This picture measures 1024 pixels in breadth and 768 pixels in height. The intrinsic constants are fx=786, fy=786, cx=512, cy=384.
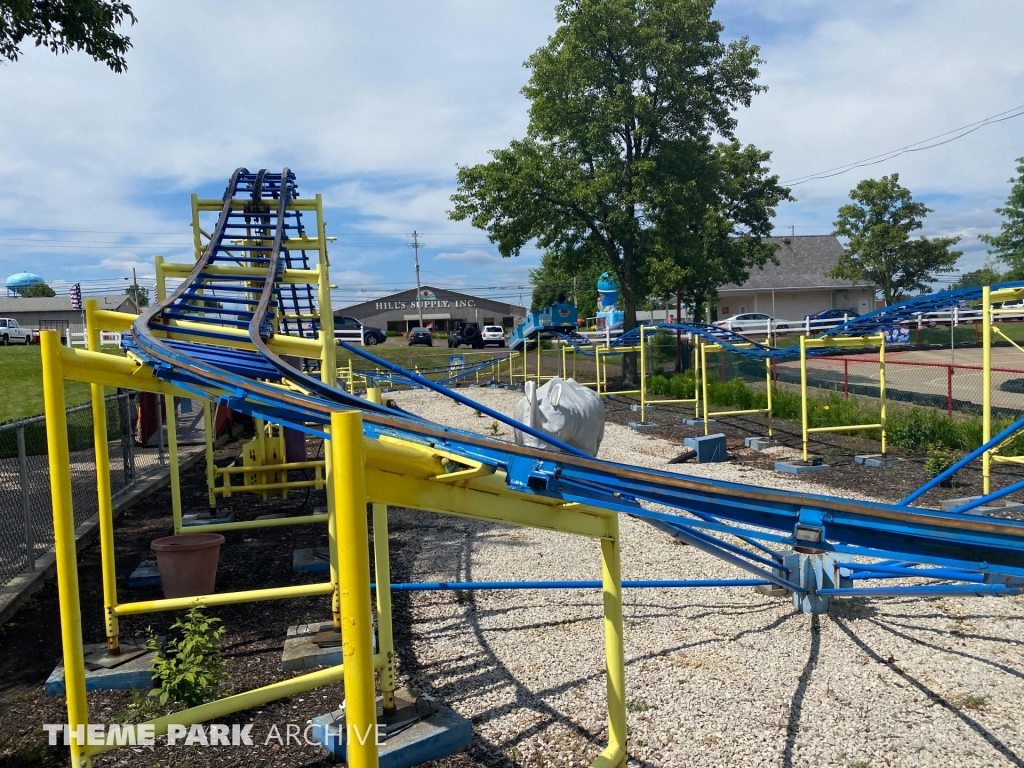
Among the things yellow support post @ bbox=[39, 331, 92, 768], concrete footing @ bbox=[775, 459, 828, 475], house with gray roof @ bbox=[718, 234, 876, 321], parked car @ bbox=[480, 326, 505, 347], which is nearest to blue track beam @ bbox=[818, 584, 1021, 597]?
yellow support post @ bbox=[39, 331, 92, 768]

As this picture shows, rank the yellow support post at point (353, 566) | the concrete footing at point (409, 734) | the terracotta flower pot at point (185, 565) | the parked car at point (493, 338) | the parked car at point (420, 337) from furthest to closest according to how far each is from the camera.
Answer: the parked car at point (420, 337), the parked car at point (493, 338), the terracotta flower pot at point (185, 565), the concrete footing at point (409, 734), the yellow support post at point (353, 566)

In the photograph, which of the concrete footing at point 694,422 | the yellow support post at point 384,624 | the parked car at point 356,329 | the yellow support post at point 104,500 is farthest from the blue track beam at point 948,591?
the parked car at point 356,329

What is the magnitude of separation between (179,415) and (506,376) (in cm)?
1562

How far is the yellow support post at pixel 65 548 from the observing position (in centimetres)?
319

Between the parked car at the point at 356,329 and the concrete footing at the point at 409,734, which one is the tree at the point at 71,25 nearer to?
the concrete footing at the point at 409,734

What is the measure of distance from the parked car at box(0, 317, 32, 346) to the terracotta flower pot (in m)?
43.2

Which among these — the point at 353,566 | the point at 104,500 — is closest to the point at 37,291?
the point at 104,500

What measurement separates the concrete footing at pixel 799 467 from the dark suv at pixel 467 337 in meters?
37.0

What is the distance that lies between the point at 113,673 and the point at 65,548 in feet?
5.67

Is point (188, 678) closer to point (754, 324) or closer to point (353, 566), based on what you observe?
point (353, 566)

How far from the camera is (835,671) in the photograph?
455 cm

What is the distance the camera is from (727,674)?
4.55m

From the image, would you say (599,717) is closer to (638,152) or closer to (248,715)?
(248,715)

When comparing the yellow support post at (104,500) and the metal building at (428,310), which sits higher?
the metal building at (428,310)
